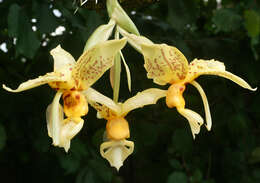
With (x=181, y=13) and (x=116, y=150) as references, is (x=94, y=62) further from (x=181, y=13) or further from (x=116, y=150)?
(x=181, y=13)

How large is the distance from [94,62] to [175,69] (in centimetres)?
13

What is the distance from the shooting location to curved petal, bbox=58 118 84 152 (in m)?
0.56

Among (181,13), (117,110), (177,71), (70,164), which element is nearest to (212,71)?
(177,71)

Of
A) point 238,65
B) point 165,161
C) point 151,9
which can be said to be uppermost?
point 151,9

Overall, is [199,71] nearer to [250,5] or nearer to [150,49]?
[150,49]

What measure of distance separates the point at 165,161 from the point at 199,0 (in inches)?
28.7

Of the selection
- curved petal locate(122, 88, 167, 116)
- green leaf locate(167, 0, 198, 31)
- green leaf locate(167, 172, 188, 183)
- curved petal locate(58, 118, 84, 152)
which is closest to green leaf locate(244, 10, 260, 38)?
green leaf locate(167, 0, 198, 31)

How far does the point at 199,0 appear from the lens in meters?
1.38

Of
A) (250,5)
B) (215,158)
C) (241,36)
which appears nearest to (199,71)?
(250,5)

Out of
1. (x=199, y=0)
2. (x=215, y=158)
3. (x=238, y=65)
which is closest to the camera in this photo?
(x=238, y=65)

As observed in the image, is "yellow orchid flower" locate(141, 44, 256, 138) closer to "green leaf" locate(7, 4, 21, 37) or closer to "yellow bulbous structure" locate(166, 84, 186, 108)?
"yellow bulbous structure" locate(166, 84, 186, 108)

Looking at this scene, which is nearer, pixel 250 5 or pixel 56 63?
pixel 56 63

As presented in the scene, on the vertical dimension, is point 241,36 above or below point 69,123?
below

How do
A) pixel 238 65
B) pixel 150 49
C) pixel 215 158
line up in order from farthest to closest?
pixel 215 158, pixel 238 65, pixel 150 49
